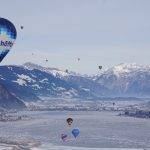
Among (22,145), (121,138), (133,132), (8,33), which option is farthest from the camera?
(133,132)

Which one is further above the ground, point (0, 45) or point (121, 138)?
point (0, 45)

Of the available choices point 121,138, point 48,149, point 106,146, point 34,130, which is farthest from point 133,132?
point 48,149

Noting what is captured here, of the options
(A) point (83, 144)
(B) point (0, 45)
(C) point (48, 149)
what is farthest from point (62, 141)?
(B) point (0, 45)

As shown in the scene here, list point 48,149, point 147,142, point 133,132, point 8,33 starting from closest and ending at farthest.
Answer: point 8,33, point 48,149, point 147,142, point 133,132

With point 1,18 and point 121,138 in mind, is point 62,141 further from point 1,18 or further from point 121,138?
point 1,18

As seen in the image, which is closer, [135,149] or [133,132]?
[135,149]

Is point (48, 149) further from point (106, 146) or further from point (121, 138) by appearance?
point (121, 138)
